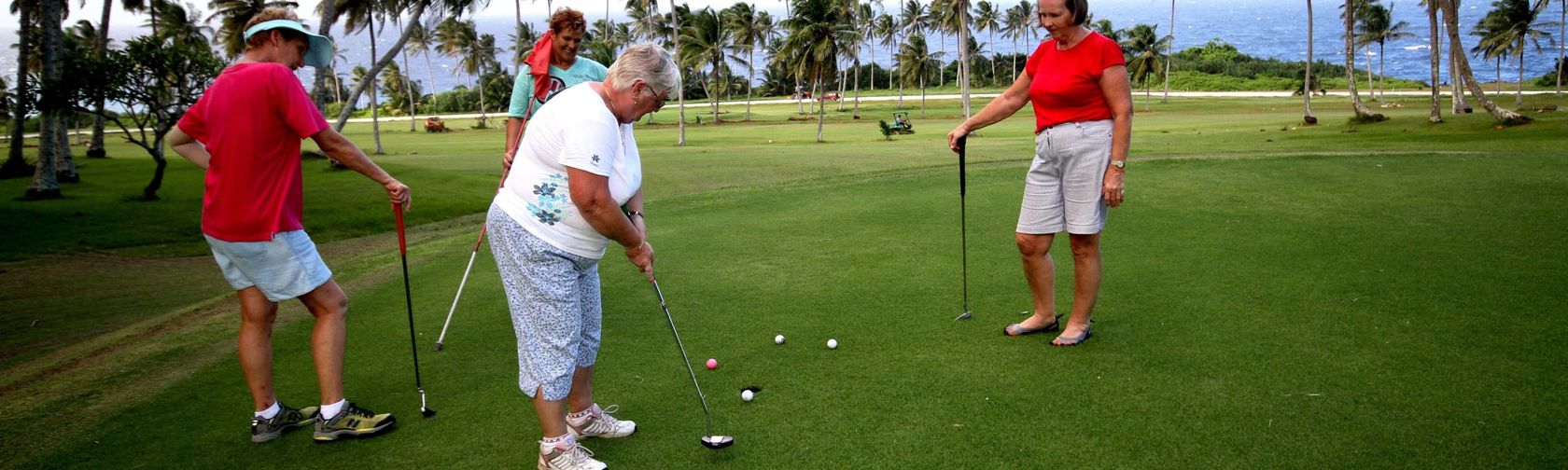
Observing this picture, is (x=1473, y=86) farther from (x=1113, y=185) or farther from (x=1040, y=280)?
(x=1113, y=185)

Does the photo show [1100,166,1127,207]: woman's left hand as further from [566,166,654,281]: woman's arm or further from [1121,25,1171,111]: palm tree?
[1121,25,1171,111]: palm tree

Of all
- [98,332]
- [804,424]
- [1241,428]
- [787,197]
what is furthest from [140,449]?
[787,197]

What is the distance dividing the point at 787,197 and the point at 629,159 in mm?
7719

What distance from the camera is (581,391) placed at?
12.1 ft

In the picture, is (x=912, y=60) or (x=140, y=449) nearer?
(x=140, y=449)

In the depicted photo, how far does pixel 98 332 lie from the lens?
242 inches

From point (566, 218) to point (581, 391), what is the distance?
89 cm

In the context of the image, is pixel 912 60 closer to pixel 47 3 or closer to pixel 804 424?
pixel 47 3

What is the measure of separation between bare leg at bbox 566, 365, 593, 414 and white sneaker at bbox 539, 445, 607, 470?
1.13 feet

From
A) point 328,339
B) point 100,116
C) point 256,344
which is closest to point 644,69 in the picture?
point 328,339

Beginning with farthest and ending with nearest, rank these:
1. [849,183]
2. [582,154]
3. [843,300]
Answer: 1. [849,183]
2. [843,300]
3. [582,154]

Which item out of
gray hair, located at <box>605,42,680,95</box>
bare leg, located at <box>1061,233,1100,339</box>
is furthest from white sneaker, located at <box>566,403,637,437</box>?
bare leg, located at <box>1061,233,1100,339</box>

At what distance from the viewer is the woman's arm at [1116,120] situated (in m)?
4.30

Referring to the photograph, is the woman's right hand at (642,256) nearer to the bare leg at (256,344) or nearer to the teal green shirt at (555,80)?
the bare leg at (256,344)
